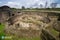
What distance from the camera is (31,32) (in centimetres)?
639

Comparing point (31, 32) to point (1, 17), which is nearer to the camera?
point (31, 32)

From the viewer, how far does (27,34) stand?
633 centimetres

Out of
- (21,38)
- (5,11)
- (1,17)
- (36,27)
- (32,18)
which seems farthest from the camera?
(5,11)

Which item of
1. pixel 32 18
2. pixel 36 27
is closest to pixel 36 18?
pixel 32 18

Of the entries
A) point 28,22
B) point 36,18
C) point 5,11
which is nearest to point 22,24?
point 28,22

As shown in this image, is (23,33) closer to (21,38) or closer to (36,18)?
(21,38)

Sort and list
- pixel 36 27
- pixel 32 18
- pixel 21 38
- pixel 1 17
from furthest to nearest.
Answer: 1. pixel 1 17
2. pixel 32 18
3. pixel 36 27
4. pixel 21 38

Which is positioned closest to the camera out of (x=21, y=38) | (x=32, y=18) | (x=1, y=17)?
(x=21, y=38)

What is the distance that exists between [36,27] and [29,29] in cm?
27

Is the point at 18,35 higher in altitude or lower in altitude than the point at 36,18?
lower

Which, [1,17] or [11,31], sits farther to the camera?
[1,17]

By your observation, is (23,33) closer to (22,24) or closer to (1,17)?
(22,24)

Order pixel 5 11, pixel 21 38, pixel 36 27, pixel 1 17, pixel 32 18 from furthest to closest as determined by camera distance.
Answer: pixel 5 11
pixel 1 17
pixel 32 18
pixel 36 27
pixel 21 38

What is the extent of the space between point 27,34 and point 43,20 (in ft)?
3.97
